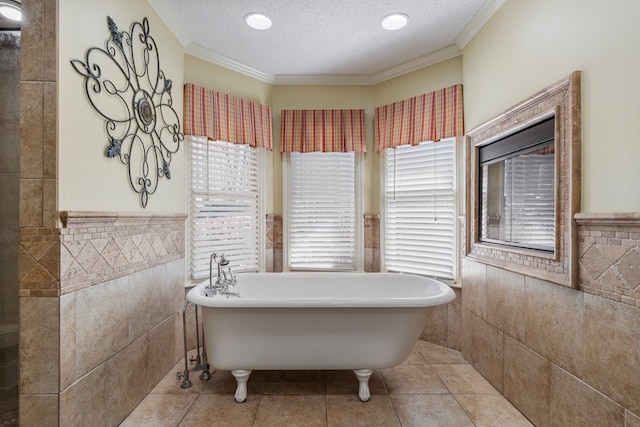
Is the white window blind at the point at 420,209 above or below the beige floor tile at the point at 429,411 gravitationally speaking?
above

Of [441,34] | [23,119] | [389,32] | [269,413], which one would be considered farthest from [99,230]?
[441,34]

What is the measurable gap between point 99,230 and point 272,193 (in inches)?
65.2

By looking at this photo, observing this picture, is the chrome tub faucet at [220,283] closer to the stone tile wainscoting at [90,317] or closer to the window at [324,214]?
the stone tile wainscoting at [90,317]

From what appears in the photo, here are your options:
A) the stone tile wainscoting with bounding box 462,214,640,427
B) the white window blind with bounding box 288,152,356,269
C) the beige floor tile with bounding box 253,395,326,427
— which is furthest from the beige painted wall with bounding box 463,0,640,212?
the beige floor tile with bounding box 253,395,326,427

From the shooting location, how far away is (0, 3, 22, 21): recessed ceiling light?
1485 mm

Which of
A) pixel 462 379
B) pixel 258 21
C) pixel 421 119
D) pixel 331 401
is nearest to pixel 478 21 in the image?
pixel 421 119

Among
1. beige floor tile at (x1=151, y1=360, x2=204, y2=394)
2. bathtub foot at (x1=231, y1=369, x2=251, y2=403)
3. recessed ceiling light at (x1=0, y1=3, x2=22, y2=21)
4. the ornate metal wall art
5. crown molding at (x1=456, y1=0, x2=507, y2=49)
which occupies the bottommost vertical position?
beige floor tile at (x1=151, y1=360, x2=204, y2=394)

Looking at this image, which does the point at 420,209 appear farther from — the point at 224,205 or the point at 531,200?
the point at 224,205

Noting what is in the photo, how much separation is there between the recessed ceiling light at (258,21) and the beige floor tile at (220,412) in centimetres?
254

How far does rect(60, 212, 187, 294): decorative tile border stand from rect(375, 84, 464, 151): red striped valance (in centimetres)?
198

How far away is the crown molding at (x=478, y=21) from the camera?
2.01 metres

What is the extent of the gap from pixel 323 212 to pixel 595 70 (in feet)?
7.04

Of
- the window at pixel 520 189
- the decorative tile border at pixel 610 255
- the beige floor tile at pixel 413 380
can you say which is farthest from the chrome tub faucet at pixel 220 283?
the decorative tile border at pixel 610 255

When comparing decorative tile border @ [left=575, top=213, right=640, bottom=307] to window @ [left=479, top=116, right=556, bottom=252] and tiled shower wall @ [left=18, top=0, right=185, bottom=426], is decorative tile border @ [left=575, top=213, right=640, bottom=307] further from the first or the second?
tiled shower wall @ [left=18, top=0, right=185, bottom=426]
